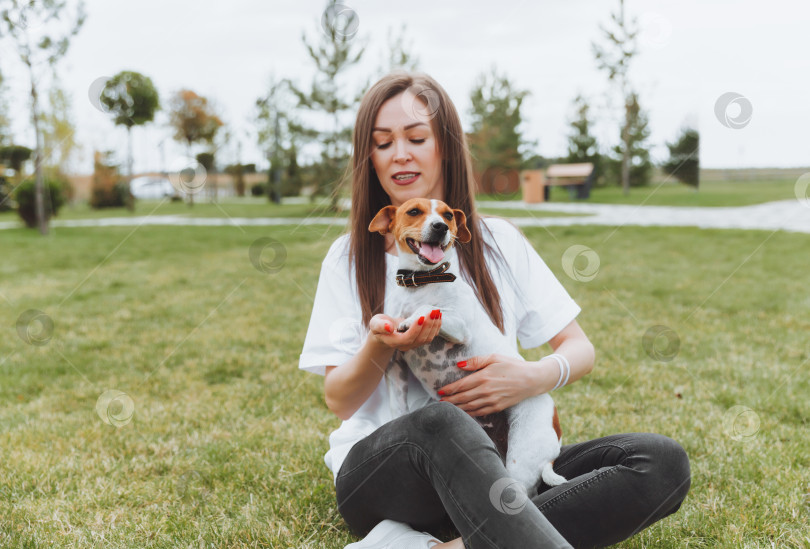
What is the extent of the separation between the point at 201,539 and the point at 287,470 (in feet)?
2.38

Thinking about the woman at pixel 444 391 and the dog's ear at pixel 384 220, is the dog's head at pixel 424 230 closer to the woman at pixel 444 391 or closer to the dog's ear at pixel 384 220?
the dog's ear at pixel 384 220

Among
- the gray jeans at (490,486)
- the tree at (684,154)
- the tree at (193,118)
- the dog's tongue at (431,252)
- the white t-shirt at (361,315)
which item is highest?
the tree at (193,118)

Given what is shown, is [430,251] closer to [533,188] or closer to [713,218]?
[713,218]

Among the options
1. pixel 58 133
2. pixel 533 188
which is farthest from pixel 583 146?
pixel 58 133

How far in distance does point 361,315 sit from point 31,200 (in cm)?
1665

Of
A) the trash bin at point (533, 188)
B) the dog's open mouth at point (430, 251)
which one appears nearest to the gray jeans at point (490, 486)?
the dog's open mouth at point (430, 251)

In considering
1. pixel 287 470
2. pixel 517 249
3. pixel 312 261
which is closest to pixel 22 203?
pixel 312 261

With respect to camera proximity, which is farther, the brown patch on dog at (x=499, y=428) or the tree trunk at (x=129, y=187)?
the tree trunk at (x=129, y=187)

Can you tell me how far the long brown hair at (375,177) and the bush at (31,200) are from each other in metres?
15.5

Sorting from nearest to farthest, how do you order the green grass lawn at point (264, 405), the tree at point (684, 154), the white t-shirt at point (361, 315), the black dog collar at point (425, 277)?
the black dog collar at point (425, 277), the white t-shirt at point (361, 315), the green grass lawn at point (264, 405), the tree at point (684, 154)

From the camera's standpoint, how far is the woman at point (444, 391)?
193 cm

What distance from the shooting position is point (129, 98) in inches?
341

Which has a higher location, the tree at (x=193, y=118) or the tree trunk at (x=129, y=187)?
the tree at (x=193, y=118)

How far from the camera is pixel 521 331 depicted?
8.62ft
